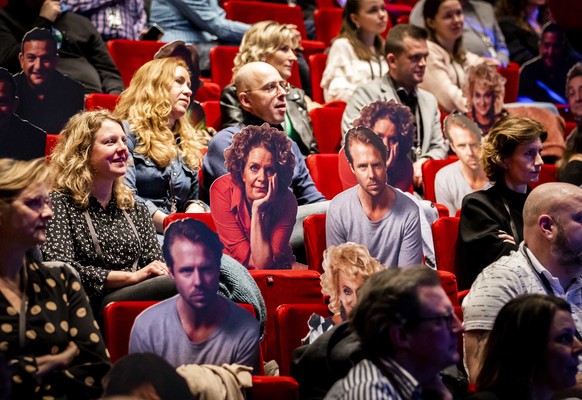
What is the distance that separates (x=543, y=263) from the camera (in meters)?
3.12

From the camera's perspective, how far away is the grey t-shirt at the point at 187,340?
2.66m

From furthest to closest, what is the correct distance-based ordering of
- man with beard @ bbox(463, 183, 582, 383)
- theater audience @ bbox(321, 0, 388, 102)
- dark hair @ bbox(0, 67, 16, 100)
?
theater audience @ bbox(321, 0, 388, 102) < dark hair @ bbox(0, 67, 16, 100) < man with beard @ bbox(463, 183, 582, 383)

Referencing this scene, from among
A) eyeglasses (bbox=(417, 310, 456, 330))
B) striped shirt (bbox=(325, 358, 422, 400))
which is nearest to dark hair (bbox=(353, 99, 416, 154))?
eyeglasses (bbox=(417, 310, 456, 330))

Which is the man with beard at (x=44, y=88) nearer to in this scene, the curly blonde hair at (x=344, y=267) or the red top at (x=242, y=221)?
the red top at (x=242, y=221)

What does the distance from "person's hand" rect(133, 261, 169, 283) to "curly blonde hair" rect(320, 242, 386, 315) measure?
0.44m

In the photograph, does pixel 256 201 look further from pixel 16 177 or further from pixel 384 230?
pixel 16 177

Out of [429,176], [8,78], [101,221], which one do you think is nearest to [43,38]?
[8,78]

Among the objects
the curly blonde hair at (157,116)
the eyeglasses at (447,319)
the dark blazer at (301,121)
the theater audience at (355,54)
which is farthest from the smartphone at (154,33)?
the eyeglasses at (447,319)

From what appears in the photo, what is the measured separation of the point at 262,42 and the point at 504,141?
1223 millimetres

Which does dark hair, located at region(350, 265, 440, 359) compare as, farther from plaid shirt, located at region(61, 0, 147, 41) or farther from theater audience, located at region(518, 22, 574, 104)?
theater audience, located at region(518, 22, 574, 104)

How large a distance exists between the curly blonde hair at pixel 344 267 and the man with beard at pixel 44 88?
1.14m

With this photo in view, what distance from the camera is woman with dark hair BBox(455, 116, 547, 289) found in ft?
11.8

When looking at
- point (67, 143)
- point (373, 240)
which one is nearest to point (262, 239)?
point (373, 240)

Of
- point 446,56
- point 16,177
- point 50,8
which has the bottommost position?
point 446,56
